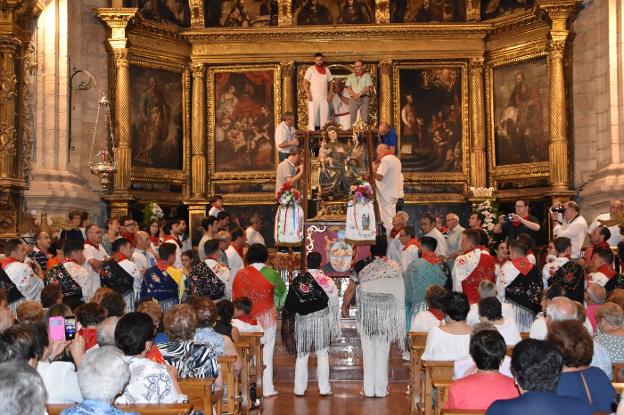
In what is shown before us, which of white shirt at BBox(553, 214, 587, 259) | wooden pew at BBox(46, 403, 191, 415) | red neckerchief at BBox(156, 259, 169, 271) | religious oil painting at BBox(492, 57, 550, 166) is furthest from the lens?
religious oil painting at BBox(492, 57, 550, 166)

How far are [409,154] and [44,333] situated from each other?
18.2 meters

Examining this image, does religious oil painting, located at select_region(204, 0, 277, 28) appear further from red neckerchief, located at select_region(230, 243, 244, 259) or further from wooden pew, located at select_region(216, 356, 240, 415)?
wooden pew, located at select_region(216, 356, 240, 415)

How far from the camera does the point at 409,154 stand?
23.9 m

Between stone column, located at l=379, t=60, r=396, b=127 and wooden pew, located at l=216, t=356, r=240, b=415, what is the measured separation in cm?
1534

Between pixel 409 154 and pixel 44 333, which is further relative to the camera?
pixel 409 154

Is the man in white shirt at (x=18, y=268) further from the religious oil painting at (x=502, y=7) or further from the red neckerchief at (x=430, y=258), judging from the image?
the religious oil painting at (x=502, y=7)

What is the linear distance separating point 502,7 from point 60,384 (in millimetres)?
19521

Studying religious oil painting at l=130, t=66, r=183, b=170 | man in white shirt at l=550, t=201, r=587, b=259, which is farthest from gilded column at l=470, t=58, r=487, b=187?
man in white shirt at l=550, t=201, r=587, b=259

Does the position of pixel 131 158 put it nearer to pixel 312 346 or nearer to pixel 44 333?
pixel 312 346

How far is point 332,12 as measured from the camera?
24703 millimetres

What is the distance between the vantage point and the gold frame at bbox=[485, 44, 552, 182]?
22547mm

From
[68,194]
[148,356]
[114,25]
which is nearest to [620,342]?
[148,356]

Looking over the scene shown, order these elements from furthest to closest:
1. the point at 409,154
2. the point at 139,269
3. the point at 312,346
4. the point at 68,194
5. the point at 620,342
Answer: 1. the point at 409,154
2. the point at 68,194
3. the point at 139,269
4. the point at 312,346
5. the point at 620,342

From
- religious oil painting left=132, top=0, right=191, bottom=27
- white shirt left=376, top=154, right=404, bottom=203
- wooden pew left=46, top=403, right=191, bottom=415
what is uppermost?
religious oil painting left=132, top=0, right=191, bottom=27
